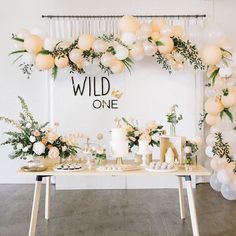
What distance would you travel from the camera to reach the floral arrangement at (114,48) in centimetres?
495

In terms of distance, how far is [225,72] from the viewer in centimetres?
505

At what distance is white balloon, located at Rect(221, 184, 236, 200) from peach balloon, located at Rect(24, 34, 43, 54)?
2.84m

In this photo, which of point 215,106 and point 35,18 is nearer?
point 215,106

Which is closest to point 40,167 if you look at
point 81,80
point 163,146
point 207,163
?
point 163,146

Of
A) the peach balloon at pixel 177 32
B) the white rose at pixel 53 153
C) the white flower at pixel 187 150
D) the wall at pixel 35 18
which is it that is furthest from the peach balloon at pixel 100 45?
the white flower at pixel 187 150

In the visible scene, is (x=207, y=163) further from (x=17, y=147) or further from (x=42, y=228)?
(x=17, y=147)

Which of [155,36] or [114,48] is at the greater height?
[155,36]

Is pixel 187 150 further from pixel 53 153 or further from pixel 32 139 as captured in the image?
pixel 32 139

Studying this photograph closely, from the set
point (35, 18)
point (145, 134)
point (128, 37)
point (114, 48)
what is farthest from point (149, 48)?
point (35, 18)

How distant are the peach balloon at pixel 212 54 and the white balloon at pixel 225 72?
125 mm

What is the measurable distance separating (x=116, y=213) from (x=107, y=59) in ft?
6.31

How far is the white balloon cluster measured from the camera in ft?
16.1

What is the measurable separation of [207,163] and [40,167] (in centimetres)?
334

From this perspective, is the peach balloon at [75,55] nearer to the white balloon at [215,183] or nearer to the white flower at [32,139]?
the white flower at [32,139]
